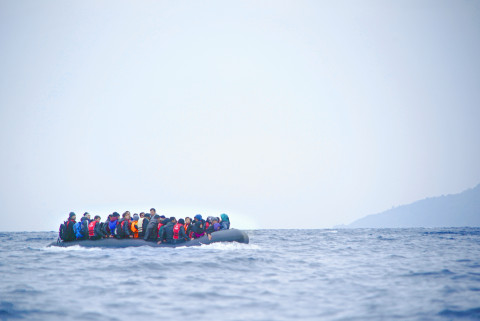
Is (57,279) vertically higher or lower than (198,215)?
lower

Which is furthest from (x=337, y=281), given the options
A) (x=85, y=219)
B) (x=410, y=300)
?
(x=85, y=219)

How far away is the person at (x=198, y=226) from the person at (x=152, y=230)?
1.92 meters

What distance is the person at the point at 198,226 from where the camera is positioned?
859 inches

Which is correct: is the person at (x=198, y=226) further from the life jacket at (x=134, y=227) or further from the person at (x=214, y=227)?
the life jacket at (x=134, y=227)

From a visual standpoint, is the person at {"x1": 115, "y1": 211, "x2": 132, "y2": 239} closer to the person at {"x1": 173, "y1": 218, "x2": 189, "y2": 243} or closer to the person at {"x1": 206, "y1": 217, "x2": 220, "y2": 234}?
the person at {"x1": 173, "y1": 218, "x2": 189, "y2": 243}

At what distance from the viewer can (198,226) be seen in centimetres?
2189

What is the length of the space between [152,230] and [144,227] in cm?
83

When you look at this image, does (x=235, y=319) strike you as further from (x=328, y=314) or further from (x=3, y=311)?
(x=3, y=311)

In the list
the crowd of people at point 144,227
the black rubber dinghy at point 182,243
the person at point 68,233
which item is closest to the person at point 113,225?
the crowd of people at point 144,227

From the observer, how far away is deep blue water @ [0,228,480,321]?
848cm

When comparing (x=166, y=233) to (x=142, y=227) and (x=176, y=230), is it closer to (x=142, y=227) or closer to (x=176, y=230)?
(x=176, y=230)

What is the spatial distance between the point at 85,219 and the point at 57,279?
11135 mm

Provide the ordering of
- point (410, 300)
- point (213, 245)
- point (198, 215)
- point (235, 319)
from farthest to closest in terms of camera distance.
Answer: point (198, 215)
point (213, 245)
point (410, 300)
point (235, 319)

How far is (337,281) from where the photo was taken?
12188 millimetres
